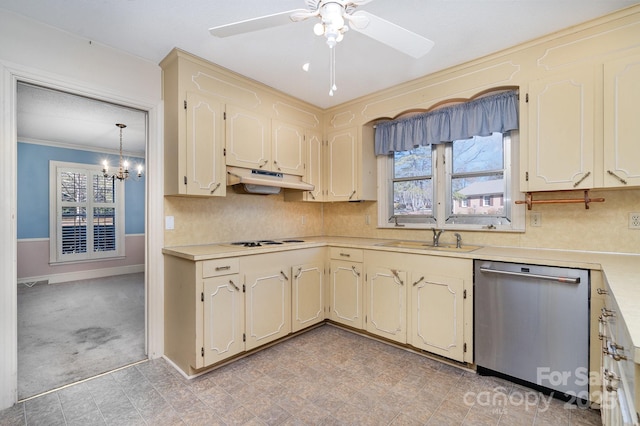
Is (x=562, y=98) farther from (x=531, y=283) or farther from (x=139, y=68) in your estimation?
(x=139, y=68)

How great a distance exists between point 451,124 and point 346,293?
194 centimetres

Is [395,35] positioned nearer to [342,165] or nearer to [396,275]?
[396,275]

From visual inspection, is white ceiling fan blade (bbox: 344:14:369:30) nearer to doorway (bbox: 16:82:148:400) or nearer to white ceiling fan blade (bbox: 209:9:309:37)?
white ceiling fan blade (bbox: 209:9:309:37)

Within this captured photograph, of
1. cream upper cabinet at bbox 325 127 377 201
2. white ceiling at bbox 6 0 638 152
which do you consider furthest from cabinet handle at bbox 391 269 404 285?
white ceiling at bbox 6 0 638 152

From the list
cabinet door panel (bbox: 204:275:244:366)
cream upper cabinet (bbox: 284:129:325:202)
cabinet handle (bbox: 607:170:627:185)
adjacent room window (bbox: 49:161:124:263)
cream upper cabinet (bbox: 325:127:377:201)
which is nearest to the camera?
cabinet handle (bbox: 607:170:627:185)

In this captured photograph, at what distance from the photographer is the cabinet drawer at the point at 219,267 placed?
2197 millimetres

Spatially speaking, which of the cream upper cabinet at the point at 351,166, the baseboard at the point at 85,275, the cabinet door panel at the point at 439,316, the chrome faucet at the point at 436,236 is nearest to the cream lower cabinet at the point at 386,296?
the cabinet door panel at the point at 439,316

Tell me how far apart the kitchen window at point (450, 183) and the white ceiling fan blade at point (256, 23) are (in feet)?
6.52

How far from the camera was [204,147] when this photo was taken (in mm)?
2500

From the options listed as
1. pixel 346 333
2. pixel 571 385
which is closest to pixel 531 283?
pixel 571 385

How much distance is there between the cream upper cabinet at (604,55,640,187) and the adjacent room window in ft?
23.6

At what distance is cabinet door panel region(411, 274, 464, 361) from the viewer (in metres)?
2.28

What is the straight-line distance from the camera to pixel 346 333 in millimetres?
3014

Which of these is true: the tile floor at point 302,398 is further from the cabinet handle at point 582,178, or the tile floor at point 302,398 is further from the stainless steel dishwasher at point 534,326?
the cabinet handle at point 582,178
